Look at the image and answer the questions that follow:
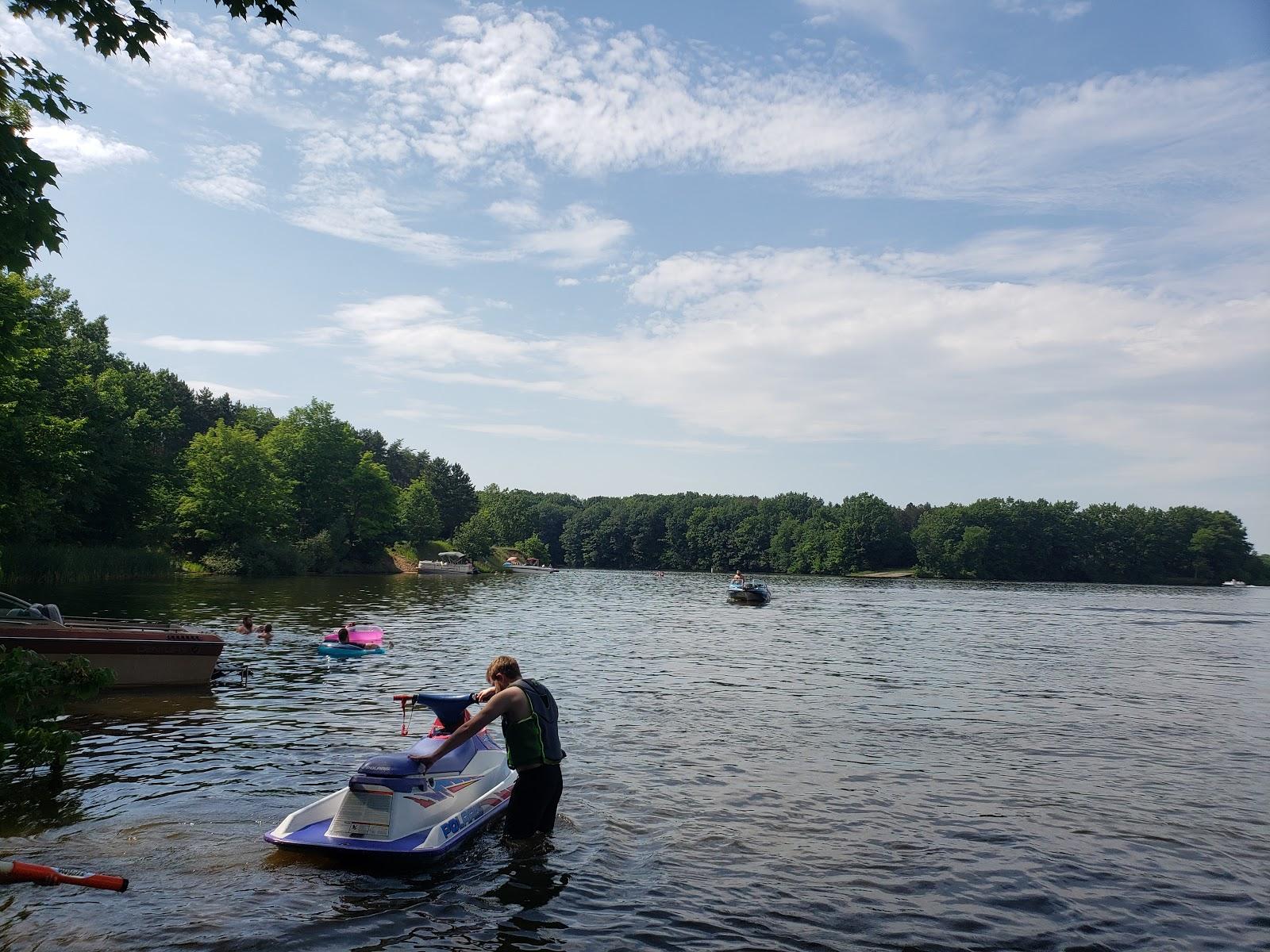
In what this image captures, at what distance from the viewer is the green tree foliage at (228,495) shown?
76500mm

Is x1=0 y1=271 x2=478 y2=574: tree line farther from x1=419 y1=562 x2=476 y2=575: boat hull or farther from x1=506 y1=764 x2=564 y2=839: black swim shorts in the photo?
x1=506 y1=764 x2=564 y2=839: black swim shorts

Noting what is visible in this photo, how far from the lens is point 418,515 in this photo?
121750 millimetres

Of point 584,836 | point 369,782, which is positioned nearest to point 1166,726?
point 584,836

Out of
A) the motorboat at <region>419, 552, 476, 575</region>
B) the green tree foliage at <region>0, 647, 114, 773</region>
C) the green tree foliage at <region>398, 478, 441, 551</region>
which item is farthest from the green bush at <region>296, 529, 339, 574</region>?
the green tree foliage at <region>0, 647, 114, 773</region>

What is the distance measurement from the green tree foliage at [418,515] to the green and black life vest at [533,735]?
11324cm

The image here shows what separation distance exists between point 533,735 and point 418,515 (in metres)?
116

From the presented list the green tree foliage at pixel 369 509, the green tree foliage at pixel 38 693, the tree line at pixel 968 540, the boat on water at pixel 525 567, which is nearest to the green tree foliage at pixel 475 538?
the tree line at pixel 968 540

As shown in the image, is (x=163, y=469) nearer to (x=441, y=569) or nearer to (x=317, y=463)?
(x=317, y=463)

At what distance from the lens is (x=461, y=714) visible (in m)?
10.8

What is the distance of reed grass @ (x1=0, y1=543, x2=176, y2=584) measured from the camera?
143 ft

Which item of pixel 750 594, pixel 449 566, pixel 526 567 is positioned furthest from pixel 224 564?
pixel 526 567

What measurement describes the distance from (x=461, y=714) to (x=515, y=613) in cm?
3955

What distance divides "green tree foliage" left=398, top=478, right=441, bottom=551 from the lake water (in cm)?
9373

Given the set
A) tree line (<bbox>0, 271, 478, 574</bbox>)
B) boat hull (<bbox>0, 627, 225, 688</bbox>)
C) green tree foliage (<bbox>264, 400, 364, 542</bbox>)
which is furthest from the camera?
green tree foliage (<bbox>264, 400, 364, 542</bbox>)
